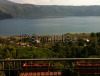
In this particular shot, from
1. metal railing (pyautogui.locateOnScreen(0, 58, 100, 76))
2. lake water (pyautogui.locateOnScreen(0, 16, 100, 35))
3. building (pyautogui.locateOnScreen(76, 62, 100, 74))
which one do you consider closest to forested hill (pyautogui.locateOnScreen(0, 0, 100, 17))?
lake water (pyautogui.locateOnScreen(0, 16, 100, 35))

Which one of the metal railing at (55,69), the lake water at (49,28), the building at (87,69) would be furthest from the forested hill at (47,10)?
the building at (87,69)

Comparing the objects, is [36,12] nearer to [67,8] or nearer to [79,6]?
[67,8]

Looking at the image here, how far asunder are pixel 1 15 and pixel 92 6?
187ft

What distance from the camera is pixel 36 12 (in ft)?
345

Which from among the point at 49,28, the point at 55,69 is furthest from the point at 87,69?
the point at 49,28

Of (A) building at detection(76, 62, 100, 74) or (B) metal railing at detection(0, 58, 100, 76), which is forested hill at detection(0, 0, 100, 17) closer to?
(B) metal railing at detection(0, 58, 100, 76)

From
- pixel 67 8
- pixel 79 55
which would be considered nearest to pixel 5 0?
pixel 67 8

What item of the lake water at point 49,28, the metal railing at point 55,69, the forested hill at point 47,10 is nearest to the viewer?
the metal railing at point 55,69

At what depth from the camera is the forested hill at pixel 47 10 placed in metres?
95.1

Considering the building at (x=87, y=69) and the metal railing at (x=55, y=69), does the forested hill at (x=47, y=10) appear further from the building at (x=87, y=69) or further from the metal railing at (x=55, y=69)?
the building at (x=87, y=69)

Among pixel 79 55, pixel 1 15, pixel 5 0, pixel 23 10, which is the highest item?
pixel 5 0

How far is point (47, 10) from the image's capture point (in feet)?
362

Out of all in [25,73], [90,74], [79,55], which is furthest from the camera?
[79,55]

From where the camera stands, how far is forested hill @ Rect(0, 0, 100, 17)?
312 feet
